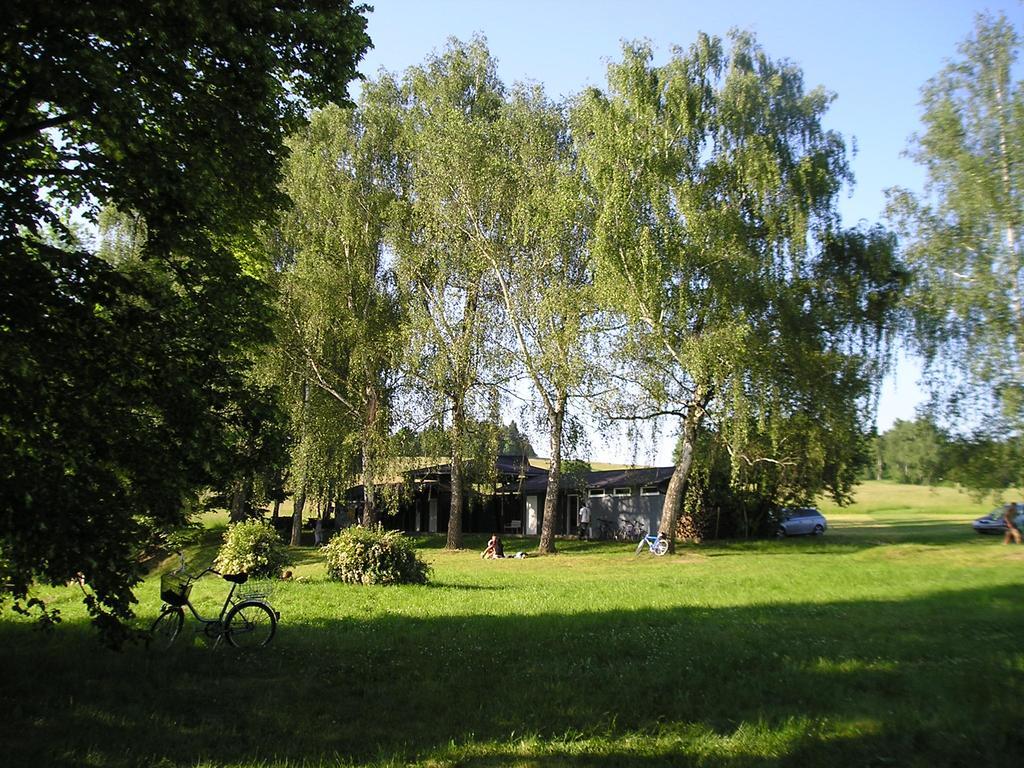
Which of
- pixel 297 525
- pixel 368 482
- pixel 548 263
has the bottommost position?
pixel 297 525

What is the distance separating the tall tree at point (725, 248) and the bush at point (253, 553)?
1302 centimetres

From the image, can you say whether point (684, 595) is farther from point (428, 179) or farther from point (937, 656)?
point (428, 179)

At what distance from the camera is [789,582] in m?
17.7

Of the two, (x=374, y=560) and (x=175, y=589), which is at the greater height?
(x=175, y=589)

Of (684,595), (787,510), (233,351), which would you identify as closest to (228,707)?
(233,351)

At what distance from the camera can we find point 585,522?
39.2 m

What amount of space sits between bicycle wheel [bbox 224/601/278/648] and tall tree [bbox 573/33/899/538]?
16.9 m

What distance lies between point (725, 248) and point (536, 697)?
1975cm

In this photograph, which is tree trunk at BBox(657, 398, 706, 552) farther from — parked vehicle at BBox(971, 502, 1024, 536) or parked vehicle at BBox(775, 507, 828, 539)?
parked vehicle at BBox(971, 502, 1024, 536)

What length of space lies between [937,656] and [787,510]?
34.8 metres

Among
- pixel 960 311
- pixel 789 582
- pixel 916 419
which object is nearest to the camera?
pixel 789 582

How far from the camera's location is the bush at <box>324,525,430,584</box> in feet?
55.3

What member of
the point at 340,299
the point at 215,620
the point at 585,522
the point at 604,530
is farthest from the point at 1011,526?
the point at 215,620

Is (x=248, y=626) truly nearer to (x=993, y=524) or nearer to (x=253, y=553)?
(x=253, y=553)
